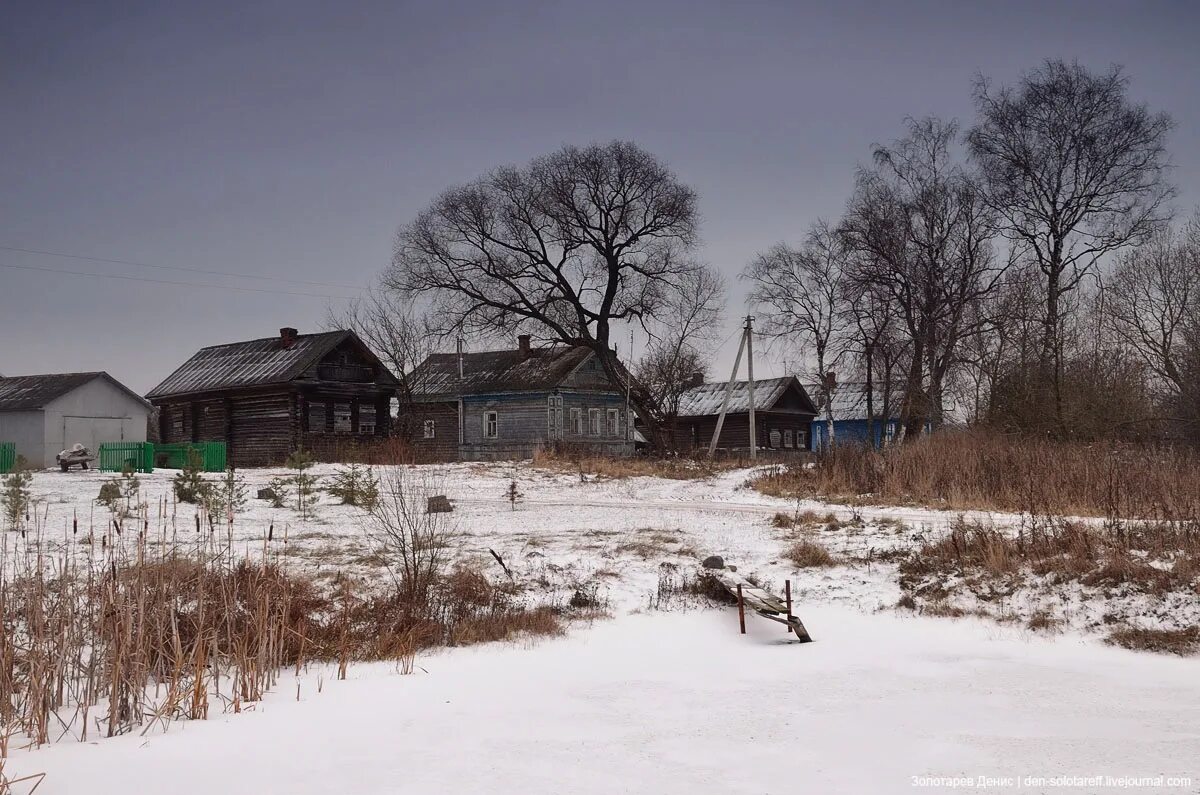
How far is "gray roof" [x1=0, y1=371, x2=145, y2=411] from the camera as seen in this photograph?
117 ft

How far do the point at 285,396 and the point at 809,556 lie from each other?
26970 mm

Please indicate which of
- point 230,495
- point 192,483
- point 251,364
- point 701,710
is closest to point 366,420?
point 251,364

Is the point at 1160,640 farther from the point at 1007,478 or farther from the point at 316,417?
the point at 316,417

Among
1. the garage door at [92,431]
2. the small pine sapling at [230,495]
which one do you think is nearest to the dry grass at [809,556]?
the small pine sapling at [230,495]

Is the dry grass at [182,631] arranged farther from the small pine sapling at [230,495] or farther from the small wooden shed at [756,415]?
the small wooden shed at [756,415]

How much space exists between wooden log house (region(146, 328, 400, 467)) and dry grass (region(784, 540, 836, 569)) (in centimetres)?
2399

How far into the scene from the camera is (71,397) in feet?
120

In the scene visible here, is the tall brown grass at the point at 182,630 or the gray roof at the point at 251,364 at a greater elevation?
the gray roof at the point at 251,364

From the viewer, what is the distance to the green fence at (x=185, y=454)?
97.5 feet

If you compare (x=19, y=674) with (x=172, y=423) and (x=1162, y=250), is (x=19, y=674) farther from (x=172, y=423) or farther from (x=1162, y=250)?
(x=172, y=423)

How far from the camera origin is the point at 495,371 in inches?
1652

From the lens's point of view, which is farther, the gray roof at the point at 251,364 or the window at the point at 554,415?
the window at the point at 554,415

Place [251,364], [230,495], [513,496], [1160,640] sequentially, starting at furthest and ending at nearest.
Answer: [251,364], [513,496], [230,495], [1160,640]

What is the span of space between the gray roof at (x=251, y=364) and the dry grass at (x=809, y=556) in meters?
25.5
